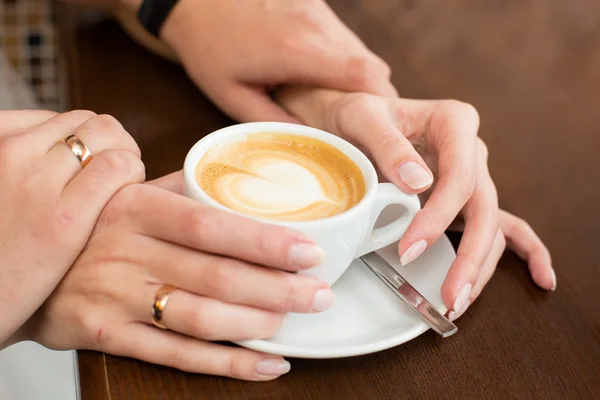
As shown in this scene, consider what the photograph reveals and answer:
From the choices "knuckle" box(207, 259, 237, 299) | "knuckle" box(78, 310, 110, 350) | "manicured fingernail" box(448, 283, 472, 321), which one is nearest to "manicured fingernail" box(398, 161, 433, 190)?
"manicured fingernail" box(448, 283, 472, 321)

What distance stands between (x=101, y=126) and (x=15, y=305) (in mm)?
192

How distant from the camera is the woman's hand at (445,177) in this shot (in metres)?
0.65

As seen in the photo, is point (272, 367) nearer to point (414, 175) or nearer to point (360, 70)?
point (414, 175)

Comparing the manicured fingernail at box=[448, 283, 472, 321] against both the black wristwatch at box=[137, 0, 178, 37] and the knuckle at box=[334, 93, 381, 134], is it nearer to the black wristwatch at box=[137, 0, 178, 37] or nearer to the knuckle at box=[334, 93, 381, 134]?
the knuckle at box=[334, 93, 381, 134]

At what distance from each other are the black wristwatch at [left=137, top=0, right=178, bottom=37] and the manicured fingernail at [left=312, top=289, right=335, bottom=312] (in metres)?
0.64

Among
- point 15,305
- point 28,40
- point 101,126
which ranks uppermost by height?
point 101,126

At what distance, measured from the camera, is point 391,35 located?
1.25 meters

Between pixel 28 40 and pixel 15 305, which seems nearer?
pixel 15 305

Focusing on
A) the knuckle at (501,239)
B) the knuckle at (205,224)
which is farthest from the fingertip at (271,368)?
the knuckle at (501,239)

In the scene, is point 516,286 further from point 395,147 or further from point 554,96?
point 554,96

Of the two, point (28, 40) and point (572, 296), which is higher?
point (572, 296)

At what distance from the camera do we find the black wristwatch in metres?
1.02

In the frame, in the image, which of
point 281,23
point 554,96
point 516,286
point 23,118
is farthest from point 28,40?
point 516,286

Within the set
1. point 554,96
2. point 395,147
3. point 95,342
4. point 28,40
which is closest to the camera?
point 95,342
